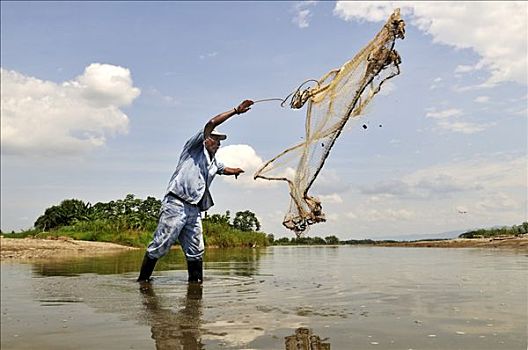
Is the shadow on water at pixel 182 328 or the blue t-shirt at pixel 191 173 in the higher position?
the blue t-shirt at pixel 191 173

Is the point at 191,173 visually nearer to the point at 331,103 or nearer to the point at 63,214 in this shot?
the point at 331,103

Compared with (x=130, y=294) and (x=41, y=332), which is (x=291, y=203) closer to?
(x=130, y=294)

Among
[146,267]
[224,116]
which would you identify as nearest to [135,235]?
[146,267]

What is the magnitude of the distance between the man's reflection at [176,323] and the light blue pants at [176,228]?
1.51 metres

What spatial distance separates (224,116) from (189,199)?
1.58 metres

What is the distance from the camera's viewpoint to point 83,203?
69.6 meters

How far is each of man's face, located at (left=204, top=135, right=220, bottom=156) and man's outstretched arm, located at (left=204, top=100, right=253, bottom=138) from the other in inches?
18.2

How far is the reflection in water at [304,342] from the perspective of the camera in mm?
4219

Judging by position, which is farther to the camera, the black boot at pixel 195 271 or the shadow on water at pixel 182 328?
the black boot at pixel 195 271

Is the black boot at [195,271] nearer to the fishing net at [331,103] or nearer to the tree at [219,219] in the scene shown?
the fishing net at [331,103]

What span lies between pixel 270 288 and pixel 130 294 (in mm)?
2232

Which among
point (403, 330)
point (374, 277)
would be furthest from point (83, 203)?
point (403, 330)

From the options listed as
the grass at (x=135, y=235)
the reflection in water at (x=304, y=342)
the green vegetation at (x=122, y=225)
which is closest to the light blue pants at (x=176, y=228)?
the reflection in water at (x=304, y=342)

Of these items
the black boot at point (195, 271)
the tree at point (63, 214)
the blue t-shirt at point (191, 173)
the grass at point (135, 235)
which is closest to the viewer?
the blue t-shirt at point (191, 173)
